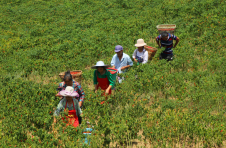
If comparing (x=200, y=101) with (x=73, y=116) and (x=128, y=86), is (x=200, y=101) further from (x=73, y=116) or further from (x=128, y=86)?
(x=73, y=116)

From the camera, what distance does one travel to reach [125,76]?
21.5 feet

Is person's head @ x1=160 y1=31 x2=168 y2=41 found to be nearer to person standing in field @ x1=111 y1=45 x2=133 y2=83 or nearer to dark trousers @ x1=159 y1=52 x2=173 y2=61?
dark trousers @ x1=159 y1=52 x2=173 y2=61

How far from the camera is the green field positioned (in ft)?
14.3

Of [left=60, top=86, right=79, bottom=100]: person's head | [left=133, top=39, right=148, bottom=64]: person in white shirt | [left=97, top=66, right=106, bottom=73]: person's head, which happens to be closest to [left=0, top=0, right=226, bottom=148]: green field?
[left=133, top=39, right=148, bottom=64]: person in white shirt

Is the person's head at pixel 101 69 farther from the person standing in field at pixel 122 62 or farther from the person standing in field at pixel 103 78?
the person standing in field at pixel 122 62

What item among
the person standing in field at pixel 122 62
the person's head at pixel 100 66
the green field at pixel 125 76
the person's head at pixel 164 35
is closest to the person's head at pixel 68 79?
the green field at pixel 125 76

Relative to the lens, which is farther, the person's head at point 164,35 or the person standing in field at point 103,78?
the person's head at point 164,35

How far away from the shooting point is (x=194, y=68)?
24.5ft

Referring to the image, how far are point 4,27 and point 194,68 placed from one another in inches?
481

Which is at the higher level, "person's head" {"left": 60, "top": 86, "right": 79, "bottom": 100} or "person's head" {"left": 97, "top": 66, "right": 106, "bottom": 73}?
"person's head" {"left": 97, "top": 66, "right": 106, "bottom": 73}

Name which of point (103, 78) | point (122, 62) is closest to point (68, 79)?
point (103, 78)

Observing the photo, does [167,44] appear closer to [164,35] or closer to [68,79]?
[164,35]

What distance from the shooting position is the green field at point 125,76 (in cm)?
436

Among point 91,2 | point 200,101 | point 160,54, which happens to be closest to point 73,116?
point 200,101
